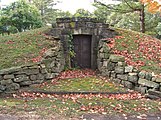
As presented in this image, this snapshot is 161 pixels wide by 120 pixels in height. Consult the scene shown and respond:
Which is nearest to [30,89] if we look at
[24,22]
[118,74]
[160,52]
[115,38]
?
[118,74]

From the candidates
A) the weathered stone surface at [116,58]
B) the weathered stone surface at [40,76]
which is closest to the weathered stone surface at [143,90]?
the weathered stone surface at [116,58]

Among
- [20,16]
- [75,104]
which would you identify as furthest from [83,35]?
[20,16]

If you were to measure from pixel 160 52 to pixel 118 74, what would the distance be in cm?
229

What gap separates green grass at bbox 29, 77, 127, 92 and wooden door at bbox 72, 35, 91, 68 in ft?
5.22

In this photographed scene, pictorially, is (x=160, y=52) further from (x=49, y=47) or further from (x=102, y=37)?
(x=49, y=47)

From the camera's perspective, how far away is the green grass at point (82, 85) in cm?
741

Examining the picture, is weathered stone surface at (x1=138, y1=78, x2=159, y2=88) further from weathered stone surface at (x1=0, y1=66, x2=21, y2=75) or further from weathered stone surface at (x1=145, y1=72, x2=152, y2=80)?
weathered stone surface at (x1=0, y1=66, x2=21, y2=75)

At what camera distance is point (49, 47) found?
8.97m

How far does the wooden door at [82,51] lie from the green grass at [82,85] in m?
1.59

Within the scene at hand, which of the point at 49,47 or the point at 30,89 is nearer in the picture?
the point at 30,89

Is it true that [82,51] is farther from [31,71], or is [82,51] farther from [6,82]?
[6,82]

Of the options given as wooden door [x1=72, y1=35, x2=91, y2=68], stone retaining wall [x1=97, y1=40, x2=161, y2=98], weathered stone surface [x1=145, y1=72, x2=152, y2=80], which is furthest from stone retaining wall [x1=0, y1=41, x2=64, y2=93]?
weathered stone surface [x1=145, y1=72, x2=152, y2=80]

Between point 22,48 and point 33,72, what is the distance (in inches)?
63.8

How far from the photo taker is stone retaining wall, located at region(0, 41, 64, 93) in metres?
7.02
